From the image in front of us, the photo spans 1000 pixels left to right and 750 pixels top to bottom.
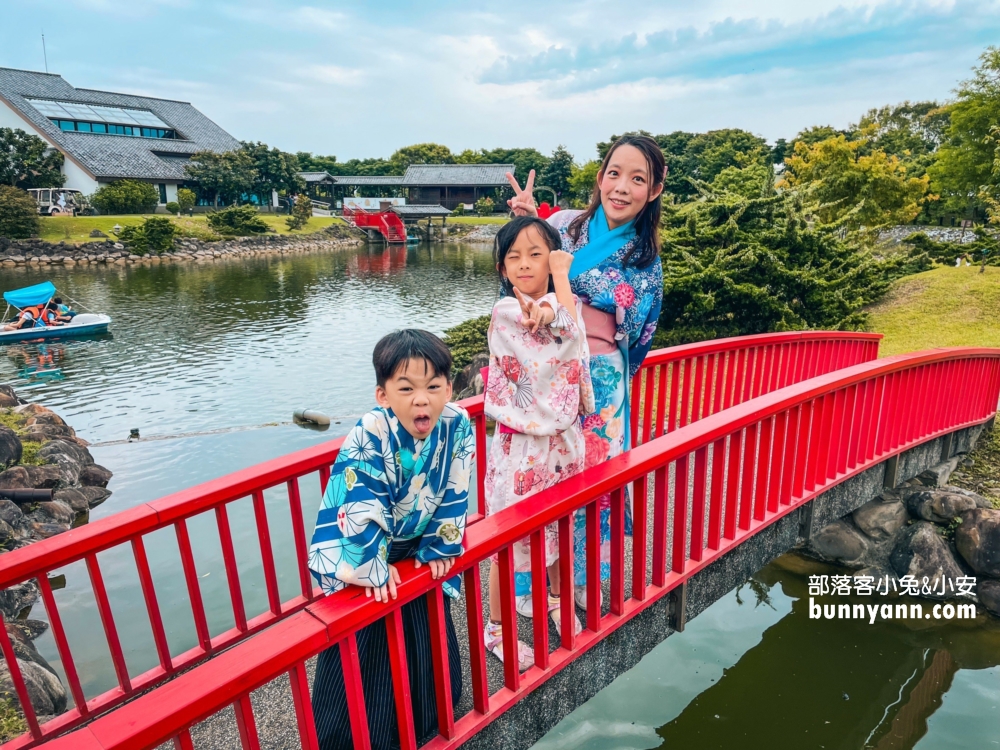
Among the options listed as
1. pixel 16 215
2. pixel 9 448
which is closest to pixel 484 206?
pixel 16 215

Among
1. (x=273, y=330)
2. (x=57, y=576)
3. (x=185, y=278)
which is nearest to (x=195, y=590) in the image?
(x=57, y=576)

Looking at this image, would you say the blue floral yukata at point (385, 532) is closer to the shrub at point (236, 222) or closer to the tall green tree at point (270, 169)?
the shrub at point (236, 222)

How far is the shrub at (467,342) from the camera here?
9758mm

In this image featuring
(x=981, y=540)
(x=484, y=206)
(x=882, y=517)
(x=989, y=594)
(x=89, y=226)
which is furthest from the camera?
(x=484, y=206)

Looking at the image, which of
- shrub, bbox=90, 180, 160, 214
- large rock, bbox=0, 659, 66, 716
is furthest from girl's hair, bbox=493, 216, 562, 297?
shrub, bbox=90, 180, 160, 214

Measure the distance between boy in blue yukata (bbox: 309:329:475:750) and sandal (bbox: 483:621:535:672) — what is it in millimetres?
433

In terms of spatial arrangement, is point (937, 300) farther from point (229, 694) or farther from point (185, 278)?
point (185, 278)

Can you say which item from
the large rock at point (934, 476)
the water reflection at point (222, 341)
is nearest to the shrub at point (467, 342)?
the water reflection at point (222, 341)

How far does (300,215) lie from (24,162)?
45.0ft

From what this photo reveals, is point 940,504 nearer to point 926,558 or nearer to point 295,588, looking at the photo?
point 926,558

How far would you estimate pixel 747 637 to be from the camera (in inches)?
168

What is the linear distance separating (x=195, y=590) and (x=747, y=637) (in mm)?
3459

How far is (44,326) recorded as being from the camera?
539 inches

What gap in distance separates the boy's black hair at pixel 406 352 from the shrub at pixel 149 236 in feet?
99.3
